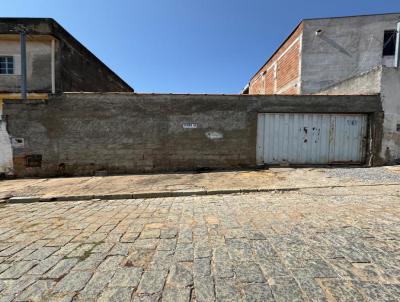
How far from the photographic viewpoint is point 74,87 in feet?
40.8

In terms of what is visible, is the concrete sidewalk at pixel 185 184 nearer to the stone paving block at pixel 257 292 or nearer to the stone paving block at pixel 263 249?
the stone paving block at pixel 263 249

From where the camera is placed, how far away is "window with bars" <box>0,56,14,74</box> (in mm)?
11344

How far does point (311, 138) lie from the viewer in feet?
27.9

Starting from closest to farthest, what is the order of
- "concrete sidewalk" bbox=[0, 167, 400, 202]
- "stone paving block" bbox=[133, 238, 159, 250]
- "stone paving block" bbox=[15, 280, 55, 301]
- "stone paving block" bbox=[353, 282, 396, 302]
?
"stone paving block" bbox=[353, 282, 396, 302] → "stone paving block" bbox=[15, 280, 55, 301] → "stone paving block" bbox=[133, 238, 159, 250] → "concrete sidewalk" bbox=[0, 167, 400, 202]

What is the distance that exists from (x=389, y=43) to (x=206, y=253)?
1860 cm

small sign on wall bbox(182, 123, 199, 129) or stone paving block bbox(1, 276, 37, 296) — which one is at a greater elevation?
small sign on wall bbox(182, 123, 199, 129)

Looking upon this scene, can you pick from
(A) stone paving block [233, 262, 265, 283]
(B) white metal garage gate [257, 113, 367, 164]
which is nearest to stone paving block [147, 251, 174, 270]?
(A) stone paving block [233, 262, 265, 283]

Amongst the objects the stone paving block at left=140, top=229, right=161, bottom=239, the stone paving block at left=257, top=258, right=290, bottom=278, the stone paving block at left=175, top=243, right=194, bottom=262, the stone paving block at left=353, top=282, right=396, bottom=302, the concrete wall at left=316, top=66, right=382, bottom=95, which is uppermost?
the concrete wall at left=316, top=66, right=382, bottom=95

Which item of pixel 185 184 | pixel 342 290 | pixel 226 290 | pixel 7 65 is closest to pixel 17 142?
pixel 7 65

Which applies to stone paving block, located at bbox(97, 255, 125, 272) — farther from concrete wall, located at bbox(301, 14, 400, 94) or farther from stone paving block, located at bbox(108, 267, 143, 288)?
concrete wall, located at bbox(301, 14, 400, 94)

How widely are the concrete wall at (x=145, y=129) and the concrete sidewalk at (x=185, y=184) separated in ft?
2.86

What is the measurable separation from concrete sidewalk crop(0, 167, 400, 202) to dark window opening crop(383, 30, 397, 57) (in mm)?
10839

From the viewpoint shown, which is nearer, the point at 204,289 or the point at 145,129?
the point at 204,289

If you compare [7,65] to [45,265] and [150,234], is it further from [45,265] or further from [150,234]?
[150,234]
